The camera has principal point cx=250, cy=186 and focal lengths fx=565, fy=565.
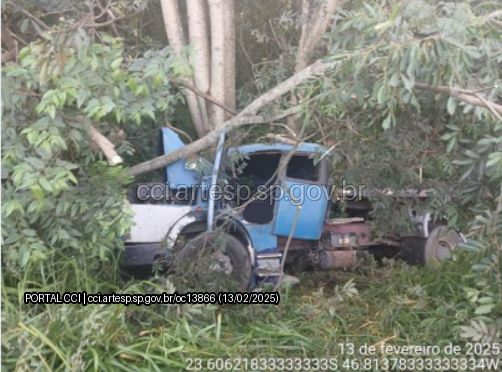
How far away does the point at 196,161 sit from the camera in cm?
486

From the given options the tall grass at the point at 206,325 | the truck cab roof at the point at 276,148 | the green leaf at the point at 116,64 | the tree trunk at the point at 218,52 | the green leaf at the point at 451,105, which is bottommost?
the tall grass at the point at 206,325

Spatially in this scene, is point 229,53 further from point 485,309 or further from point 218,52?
point 485,309

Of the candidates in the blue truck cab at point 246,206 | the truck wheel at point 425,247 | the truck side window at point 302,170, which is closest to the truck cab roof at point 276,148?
the blue truck cab at point 246,206

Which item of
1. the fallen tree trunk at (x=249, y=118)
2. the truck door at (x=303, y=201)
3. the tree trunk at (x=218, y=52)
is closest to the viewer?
the fallen tree trunk at (x=249, y=118)

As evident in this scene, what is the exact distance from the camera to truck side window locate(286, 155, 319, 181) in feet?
18.4

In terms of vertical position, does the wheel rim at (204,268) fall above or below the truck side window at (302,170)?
below

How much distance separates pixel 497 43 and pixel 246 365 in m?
2.37

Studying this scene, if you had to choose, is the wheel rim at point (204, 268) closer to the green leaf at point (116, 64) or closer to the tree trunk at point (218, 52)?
the tree trunk at point (218, 52)

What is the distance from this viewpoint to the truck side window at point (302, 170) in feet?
18.4

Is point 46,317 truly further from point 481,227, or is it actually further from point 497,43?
point 497,43

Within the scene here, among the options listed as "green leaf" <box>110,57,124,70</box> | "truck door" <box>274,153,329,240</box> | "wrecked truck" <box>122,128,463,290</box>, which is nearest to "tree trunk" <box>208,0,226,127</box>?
"wrecked truck" <box>122,128,463,290</box>

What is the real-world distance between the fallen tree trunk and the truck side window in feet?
4.01

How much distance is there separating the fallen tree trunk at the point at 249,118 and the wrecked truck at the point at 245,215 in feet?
0.46

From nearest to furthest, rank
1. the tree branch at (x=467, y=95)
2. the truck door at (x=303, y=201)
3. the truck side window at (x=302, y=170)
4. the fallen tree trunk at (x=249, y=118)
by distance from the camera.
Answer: the tree branch at (x=467, y=95)
the fallen tree trunk at (x=249, y=118)
the truck door at (x=303, y=201)
the truck side window at (x=302, y=170)
